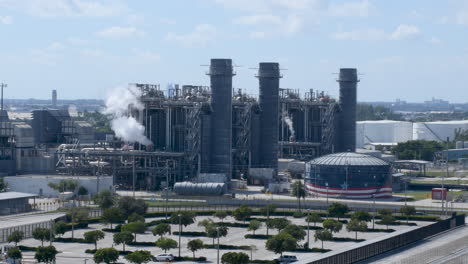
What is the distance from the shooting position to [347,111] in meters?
167

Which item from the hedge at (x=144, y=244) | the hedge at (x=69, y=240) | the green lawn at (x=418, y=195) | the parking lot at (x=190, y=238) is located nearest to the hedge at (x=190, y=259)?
the parking lot at (x=190, y=238)

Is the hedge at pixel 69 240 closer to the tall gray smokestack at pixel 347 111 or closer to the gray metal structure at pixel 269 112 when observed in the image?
the gray metal structure at pixel 269 112

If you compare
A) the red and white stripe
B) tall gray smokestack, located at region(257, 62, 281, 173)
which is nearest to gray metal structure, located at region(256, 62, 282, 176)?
tall gray smokestack, located at region(257, 62, 281, 173)

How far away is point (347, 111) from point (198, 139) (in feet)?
116

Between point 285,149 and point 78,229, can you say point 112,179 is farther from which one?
point 285,149

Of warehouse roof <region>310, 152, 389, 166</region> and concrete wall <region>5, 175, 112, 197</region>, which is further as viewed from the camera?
warehouse roof <region>310, 152, 389, 166</region>

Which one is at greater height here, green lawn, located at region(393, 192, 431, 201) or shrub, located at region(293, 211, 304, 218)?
green lawn, located at region(393, 192, 431, 201)

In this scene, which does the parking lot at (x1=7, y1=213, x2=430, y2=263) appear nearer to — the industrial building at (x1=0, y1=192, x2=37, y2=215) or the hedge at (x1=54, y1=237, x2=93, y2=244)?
the hedge at (x1=54, y1=237, x2=93, y2=244)

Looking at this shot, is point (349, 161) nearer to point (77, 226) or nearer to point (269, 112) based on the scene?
point (269, 112)

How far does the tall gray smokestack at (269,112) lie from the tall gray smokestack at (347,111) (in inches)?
673

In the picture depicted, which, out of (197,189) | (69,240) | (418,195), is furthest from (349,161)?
(69,240)

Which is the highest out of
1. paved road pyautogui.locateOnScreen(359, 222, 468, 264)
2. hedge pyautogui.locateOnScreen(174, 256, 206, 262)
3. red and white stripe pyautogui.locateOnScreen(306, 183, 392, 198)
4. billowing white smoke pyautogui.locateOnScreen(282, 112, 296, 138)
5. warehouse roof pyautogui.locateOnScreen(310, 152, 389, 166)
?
billowing white smoke pyautogui.locateOnScreen(282, 112, 296, 138)

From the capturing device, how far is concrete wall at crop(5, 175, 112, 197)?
5074 inches

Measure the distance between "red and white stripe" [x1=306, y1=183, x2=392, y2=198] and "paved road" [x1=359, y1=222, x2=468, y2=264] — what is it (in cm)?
3503
